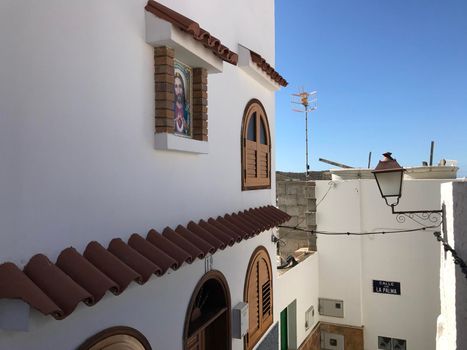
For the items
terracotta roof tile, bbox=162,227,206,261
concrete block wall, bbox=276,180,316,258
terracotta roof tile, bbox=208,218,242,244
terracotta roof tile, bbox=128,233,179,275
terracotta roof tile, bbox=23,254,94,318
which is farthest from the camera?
concrete block wall, bbox=276,180,316,258

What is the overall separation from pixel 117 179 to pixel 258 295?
4.17m

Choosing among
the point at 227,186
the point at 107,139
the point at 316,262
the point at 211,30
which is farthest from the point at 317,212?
the point at 107,139

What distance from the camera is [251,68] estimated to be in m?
5.74

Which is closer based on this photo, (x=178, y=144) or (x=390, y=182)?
(x=178, y=144)

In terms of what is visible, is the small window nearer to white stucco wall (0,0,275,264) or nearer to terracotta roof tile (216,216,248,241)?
white stucco wall (0,0,275,264)

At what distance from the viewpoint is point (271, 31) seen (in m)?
7.47

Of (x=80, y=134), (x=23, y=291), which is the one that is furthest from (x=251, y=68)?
(x=23, y=291)

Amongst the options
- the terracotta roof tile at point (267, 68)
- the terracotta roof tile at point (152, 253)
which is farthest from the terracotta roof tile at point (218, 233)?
the terracotta roof tile at point (267, 68)

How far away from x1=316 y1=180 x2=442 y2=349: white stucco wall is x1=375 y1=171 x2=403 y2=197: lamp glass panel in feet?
18.8

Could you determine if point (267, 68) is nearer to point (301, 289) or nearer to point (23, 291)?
point (23, 291)

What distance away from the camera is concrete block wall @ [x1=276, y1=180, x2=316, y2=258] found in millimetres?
11531

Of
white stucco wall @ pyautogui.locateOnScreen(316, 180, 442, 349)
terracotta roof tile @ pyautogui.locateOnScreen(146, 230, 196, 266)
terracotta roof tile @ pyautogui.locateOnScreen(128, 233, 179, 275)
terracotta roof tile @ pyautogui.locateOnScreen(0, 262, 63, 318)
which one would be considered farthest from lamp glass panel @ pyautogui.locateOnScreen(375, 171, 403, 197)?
white stucco wall @ pyautogui.locateOnScreen(316, 180, 442, 349)

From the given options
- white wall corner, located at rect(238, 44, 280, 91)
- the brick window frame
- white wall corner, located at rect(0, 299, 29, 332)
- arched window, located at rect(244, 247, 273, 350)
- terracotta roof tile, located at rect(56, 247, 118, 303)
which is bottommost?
arched window, located at rect(244, 247, 273, 350)

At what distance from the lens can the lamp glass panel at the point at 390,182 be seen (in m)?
5.29
